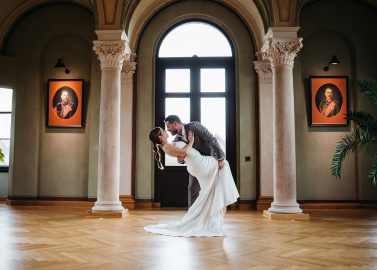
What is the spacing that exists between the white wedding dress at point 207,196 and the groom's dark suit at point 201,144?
15cm

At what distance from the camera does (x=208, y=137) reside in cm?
542

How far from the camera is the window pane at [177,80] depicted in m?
10.2

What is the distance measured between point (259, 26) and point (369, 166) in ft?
14.2

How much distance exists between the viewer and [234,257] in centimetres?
394

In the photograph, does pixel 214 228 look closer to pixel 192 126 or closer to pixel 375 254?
pixel 192 126

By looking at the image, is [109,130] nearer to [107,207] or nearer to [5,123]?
[107,207]

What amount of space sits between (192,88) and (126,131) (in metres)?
2.02

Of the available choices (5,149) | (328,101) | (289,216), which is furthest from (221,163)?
(5,149)

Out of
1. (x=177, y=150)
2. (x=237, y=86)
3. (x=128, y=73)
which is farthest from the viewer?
(x=237, y=86)

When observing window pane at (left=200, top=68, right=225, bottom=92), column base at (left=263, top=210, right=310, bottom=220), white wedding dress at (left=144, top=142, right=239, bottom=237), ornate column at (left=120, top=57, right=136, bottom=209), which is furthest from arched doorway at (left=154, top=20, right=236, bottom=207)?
white wedding dress at (left=144, top=142, right=239, bottom=237)

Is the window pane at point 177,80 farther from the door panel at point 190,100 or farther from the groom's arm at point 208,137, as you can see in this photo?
the groom's arm at point 208,137

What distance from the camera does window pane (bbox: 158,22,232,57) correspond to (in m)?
10.3

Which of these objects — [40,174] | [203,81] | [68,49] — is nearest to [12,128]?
[40,174]

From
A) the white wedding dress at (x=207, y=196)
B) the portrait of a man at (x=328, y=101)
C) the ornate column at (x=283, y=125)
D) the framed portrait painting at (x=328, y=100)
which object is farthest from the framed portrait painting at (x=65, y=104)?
the portrait of a man at (x=328, y=101)
